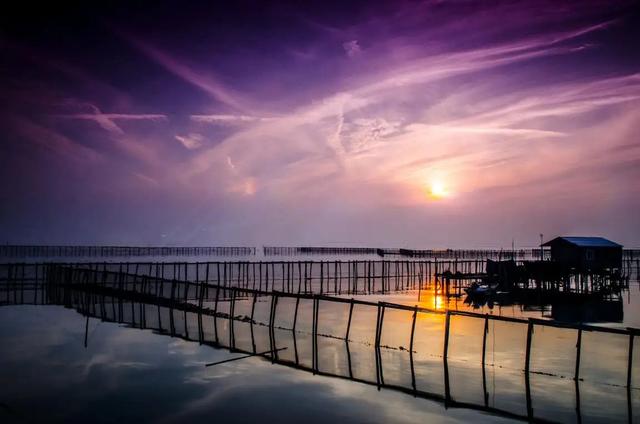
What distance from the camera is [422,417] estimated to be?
11461 millimetres

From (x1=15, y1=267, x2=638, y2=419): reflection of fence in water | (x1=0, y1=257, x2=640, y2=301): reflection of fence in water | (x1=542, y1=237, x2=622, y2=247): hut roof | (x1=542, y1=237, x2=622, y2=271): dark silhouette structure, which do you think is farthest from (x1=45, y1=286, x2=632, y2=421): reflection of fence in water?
(x1=542, y1=237, x2=622, y2=247): hut roof

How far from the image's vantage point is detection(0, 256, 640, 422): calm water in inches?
467

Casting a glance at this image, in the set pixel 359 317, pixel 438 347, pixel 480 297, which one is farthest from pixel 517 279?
pixel 438 347

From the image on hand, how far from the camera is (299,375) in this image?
15.1 metres

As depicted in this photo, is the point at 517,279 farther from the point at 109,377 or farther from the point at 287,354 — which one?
the point at 109,377

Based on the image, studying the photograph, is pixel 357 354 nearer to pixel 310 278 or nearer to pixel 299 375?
pixel 299 375

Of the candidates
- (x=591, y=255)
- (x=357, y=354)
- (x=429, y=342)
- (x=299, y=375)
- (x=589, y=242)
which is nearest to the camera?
(x=299, y=375)

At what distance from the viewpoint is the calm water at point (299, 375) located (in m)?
11.9

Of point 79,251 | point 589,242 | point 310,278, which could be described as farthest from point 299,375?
point 79,251

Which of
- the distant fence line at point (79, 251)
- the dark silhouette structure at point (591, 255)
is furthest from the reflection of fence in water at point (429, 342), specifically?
the distant fence line at point (79, 251)

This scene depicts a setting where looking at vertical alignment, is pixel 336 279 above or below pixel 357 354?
below

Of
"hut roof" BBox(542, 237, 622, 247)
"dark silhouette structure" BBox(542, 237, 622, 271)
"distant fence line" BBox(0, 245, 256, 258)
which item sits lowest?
"distant fence line" BBox(0, 245, 256, 258)

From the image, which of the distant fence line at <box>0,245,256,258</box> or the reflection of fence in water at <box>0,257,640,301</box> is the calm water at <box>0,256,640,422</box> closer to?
the reflection of fence in water at <box>0,257,640,301</box>

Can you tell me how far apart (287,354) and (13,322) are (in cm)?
1688
